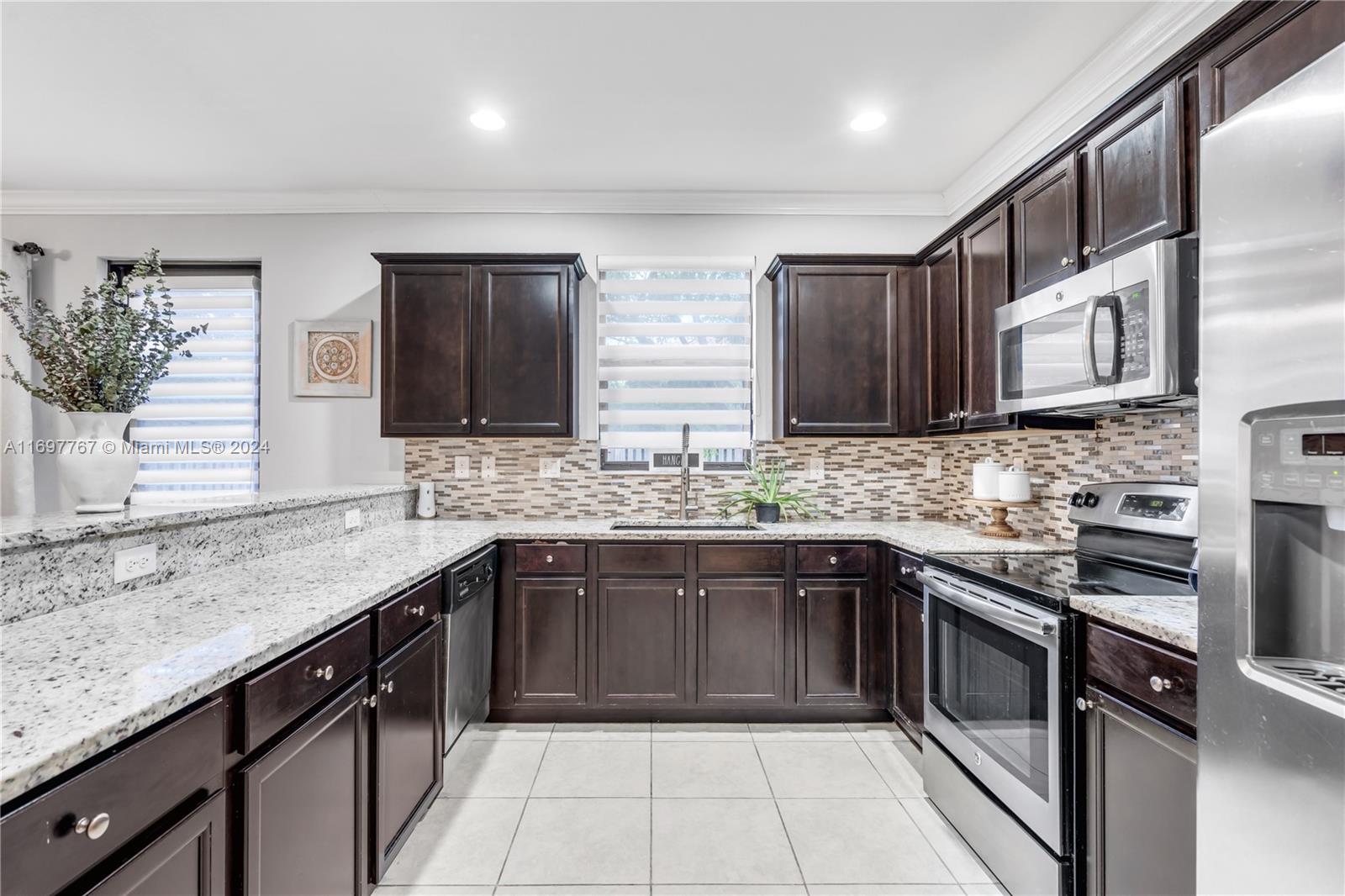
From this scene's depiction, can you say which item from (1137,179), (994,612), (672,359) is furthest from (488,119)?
(994,612)

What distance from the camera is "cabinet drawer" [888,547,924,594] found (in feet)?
8.00

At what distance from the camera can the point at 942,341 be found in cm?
286

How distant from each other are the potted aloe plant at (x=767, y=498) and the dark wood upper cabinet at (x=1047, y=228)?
1.46 metres

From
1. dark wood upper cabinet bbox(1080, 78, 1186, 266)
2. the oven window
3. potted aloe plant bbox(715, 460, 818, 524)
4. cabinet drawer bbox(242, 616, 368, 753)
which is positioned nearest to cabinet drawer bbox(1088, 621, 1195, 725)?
the oven window

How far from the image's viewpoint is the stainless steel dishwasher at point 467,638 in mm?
2141

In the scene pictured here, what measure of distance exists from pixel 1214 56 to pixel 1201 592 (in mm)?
1379

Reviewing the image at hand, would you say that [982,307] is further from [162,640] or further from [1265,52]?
[162,640]

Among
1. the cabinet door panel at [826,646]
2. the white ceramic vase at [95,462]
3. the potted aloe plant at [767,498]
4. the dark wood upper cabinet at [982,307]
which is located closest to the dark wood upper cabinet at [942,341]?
the dark wood upper cabinet at [982,307]

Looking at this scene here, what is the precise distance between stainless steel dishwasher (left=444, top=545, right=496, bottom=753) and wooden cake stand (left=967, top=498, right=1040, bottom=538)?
222 centimetres

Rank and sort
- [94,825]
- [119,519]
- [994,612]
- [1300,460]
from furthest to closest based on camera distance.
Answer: [994,612] < [119,519] < [1300,460] < [94,825]

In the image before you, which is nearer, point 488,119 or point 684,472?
point 488,119

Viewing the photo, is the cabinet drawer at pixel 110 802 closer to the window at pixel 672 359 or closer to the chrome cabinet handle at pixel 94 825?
the chrome cabinet handle at pixel 94 825

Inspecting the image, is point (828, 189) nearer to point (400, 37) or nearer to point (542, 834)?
point (400, 37)

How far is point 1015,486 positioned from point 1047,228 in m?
1.08
